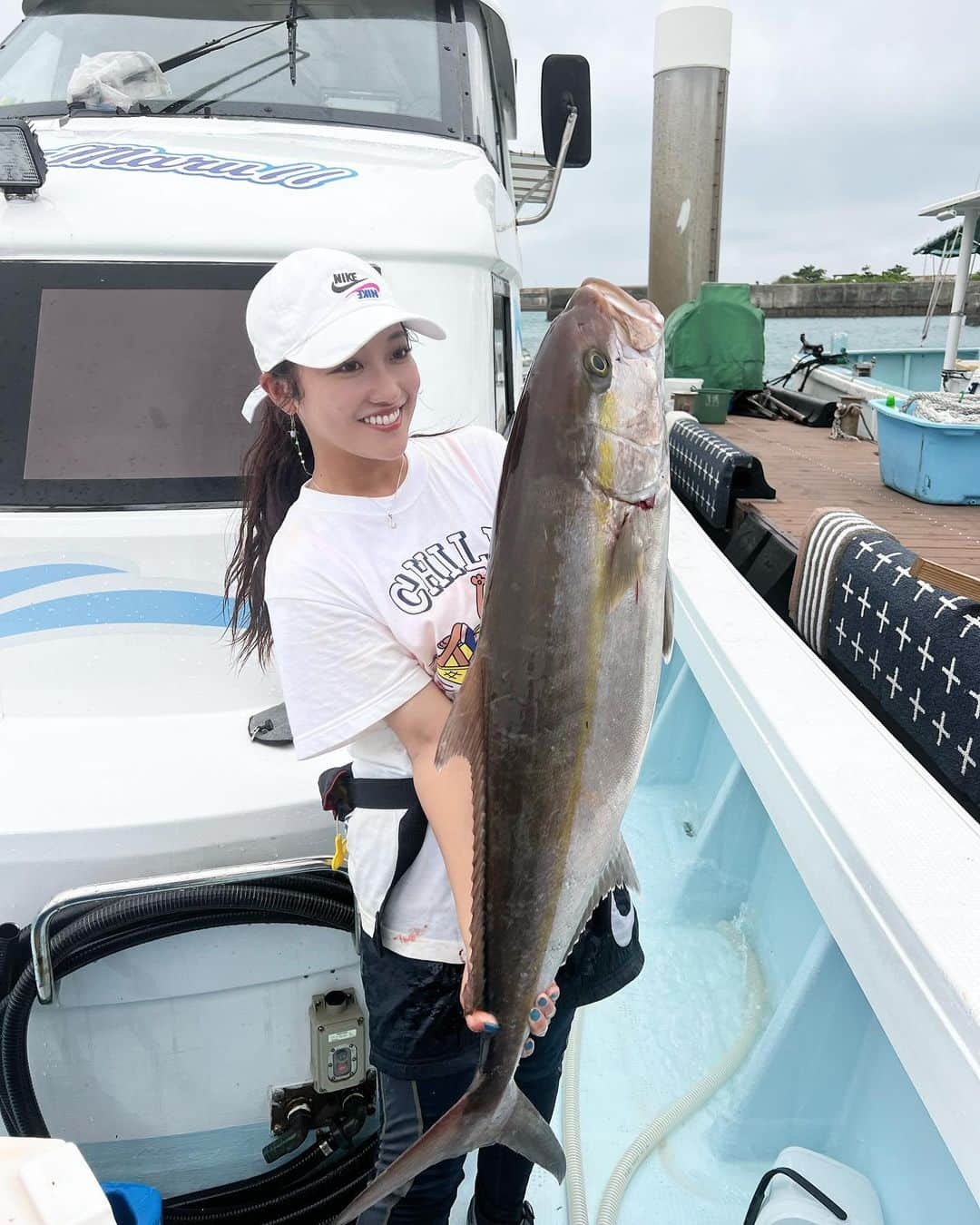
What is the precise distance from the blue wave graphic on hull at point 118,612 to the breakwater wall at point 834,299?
36166 mm

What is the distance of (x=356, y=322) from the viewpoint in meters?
1.61

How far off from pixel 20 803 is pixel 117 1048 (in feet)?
2.19

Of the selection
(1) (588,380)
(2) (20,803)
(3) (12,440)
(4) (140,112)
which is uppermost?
(4) (140,112)

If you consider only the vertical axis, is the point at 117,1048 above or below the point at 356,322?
below

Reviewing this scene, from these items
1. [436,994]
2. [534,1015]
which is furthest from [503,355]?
[534,1015]

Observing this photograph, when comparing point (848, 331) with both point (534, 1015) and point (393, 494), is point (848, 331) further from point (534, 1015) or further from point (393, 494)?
point (534, 1015)

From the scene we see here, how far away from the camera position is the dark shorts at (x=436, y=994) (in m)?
1.77

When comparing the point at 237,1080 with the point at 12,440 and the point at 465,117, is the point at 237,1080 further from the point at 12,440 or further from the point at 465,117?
the point at 465,117

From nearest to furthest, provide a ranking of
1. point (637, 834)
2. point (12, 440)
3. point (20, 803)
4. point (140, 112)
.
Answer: point (20, 803) < point (12, 440) < point (140, 112) < point (637, 834)

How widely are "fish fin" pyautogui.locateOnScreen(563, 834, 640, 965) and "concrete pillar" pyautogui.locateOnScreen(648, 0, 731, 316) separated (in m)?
15.1

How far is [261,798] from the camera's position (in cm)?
222

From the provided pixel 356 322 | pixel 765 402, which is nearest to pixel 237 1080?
pixel 356 322

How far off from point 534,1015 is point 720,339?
1100 centimetres

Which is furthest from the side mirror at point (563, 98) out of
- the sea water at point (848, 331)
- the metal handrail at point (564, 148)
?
the sea water at point (848, 331)
